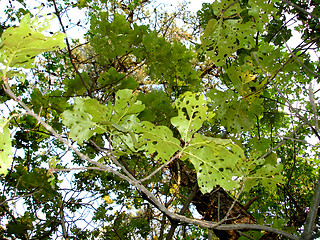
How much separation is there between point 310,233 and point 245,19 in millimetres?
2159

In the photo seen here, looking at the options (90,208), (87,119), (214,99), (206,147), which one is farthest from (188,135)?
(90,208)

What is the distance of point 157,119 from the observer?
7.66ft

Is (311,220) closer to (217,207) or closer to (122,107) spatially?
(122,107)

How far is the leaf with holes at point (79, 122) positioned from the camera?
1.17 meters

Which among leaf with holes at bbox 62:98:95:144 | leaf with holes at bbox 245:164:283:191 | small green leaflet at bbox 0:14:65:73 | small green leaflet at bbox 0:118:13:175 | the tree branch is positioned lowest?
the tree branch

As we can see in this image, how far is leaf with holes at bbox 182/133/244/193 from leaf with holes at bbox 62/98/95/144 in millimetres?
508

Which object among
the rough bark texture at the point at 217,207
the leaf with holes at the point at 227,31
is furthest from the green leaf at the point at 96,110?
the rough bark texture at the point at 217,207

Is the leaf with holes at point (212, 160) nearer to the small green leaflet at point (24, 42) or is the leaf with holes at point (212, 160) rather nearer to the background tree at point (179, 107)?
the background tree at point (179, 107)

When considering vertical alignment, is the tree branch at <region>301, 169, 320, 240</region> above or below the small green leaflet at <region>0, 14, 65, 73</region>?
below

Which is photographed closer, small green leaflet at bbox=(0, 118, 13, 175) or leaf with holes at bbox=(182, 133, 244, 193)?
small green leaflet at bbox=(0, 118, 13, 175)

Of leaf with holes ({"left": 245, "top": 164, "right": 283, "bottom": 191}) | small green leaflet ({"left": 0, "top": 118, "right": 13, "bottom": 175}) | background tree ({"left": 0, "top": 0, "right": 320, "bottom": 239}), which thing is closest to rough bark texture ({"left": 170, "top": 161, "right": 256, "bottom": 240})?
background tree ({"left": 0, "top": 0, "right": 320, "bottom": 239})

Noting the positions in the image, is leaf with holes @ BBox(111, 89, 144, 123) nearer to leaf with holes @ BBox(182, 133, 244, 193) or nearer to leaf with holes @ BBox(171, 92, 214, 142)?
leaf with holes @ BBox(171, 92, 214, 142)

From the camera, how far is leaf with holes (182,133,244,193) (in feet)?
3.49

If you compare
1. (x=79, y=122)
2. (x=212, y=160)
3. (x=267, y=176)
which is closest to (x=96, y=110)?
(x=79, y=122)
